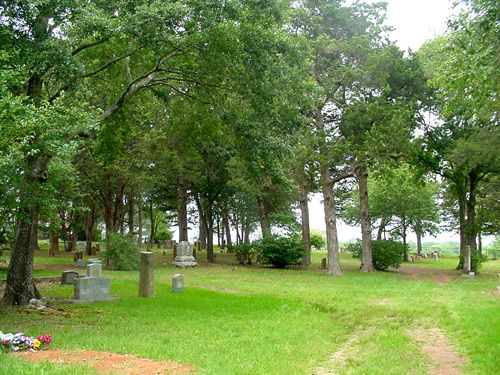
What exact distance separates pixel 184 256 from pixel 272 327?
821 inches

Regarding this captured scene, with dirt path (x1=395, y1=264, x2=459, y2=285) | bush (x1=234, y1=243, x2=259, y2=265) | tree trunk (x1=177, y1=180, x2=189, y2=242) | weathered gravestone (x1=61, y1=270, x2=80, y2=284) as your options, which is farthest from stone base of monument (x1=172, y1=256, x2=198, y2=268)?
dirt path (x1=395, y1=264, x2=459, y2=285)

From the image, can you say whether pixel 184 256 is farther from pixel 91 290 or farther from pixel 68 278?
pixel 91 290

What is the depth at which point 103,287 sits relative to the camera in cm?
1530

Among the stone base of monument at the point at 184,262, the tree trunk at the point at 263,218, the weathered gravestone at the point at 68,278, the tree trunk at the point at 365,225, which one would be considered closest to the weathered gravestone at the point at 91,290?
the weathered gravestone at the point at 68,278

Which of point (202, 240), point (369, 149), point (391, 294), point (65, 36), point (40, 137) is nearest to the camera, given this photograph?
point (40, 137)

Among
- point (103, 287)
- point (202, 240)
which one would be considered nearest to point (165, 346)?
point (103, 287)

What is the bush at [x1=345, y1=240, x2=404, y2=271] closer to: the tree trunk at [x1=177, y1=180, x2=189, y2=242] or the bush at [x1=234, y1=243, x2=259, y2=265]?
the bush at [x1=234, y1=243, x2=259, y2=265]

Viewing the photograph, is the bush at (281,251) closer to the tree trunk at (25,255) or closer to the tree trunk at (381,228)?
the tree trunk at (381,228)

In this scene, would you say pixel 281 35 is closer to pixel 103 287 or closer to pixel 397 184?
pixel 103 287

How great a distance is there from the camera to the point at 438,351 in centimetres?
922

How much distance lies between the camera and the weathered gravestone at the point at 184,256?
31.1 metres

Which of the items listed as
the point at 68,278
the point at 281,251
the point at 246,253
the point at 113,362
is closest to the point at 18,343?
the point at 113,362

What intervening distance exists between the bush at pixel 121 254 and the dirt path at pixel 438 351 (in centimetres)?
1900

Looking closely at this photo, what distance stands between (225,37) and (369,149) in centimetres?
1425
